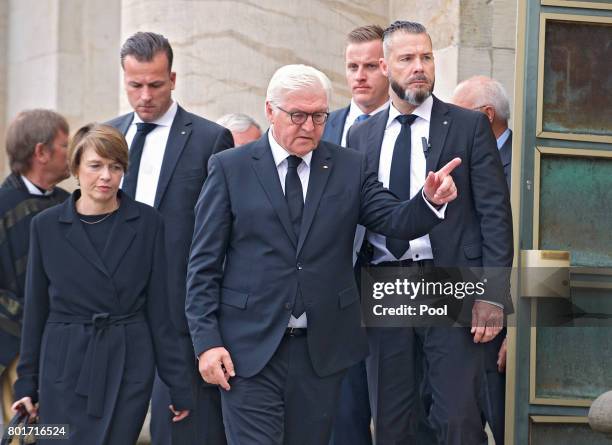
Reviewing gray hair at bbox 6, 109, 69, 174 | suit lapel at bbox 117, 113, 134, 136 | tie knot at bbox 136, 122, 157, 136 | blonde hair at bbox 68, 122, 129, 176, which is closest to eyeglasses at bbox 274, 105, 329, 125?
blonde hair at bbox 68, 122, 129, 176

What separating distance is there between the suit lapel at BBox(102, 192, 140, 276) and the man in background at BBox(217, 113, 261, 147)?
2.10 metres

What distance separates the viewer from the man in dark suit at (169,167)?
6.63 metres

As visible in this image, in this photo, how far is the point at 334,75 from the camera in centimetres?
941

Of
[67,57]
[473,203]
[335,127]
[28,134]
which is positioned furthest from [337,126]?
[67,57]

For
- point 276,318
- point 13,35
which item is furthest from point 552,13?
point 13,35

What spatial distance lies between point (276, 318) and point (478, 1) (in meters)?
3.68

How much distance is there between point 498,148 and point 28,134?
239 cm

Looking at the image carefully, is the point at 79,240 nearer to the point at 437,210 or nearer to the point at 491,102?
the point at 437,210

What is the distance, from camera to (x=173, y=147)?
6.83m

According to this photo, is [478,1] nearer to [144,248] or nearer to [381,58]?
[381,58]

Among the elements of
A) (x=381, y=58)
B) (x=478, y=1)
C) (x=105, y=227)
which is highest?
(x=478, y=1)

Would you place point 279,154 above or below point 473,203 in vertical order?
above

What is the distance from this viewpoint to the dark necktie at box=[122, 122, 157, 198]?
22.4ft

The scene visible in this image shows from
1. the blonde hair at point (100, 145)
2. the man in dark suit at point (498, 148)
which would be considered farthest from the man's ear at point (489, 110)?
the blonde hair at point (100, 145)
